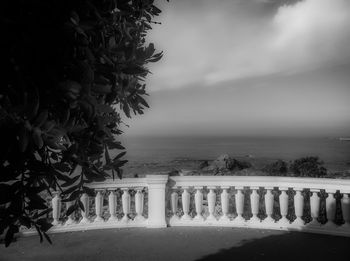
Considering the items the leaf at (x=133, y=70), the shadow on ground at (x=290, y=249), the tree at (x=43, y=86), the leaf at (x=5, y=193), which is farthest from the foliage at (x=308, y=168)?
the leaf at (x=5, y=193)

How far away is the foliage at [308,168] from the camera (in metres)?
12.5

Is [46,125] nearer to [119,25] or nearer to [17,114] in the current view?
[17,114]

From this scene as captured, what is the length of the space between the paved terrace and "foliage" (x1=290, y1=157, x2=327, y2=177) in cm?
546

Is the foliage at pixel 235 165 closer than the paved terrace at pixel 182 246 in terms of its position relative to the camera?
No

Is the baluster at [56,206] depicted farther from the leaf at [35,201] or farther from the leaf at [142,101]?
the leaf at [35,201]

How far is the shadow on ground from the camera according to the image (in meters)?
6.21

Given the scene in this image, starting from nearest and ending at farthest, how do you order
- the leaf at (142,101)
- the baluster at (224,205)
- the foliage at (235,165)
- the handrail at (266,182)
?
the leaf at (142,101) → the handrail at (266,182) → the baluster at (224,205) → the foliage at (235,165)

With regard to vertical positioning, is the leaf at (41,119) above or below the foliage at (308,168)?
above

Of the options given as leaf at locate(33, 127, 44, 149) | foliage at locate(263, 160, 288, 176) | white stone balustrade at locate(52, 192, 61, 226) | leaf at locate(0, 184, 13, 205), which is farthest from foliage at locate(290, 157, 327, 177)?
leaf at locate(33, 127, 44, 149)

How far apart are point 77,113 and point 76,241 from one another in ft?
19.8

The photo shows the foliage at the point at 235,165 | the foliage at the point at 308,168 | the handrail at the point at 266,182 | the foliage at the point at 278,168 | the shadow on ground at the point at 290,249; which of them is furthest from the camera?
the foliage at the point at 235,165

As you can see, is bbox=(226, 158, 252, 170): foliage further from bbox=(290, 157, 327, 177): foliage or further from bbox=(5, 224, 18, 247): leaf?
bbox=(5, 224, 18, 247): leaf

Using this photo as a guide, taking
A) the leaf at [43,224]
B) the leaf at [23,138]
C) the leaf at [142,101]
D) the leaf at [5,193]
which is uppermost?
the leaf at [142,101]

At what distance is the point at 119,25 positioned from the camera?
6.59 feet
